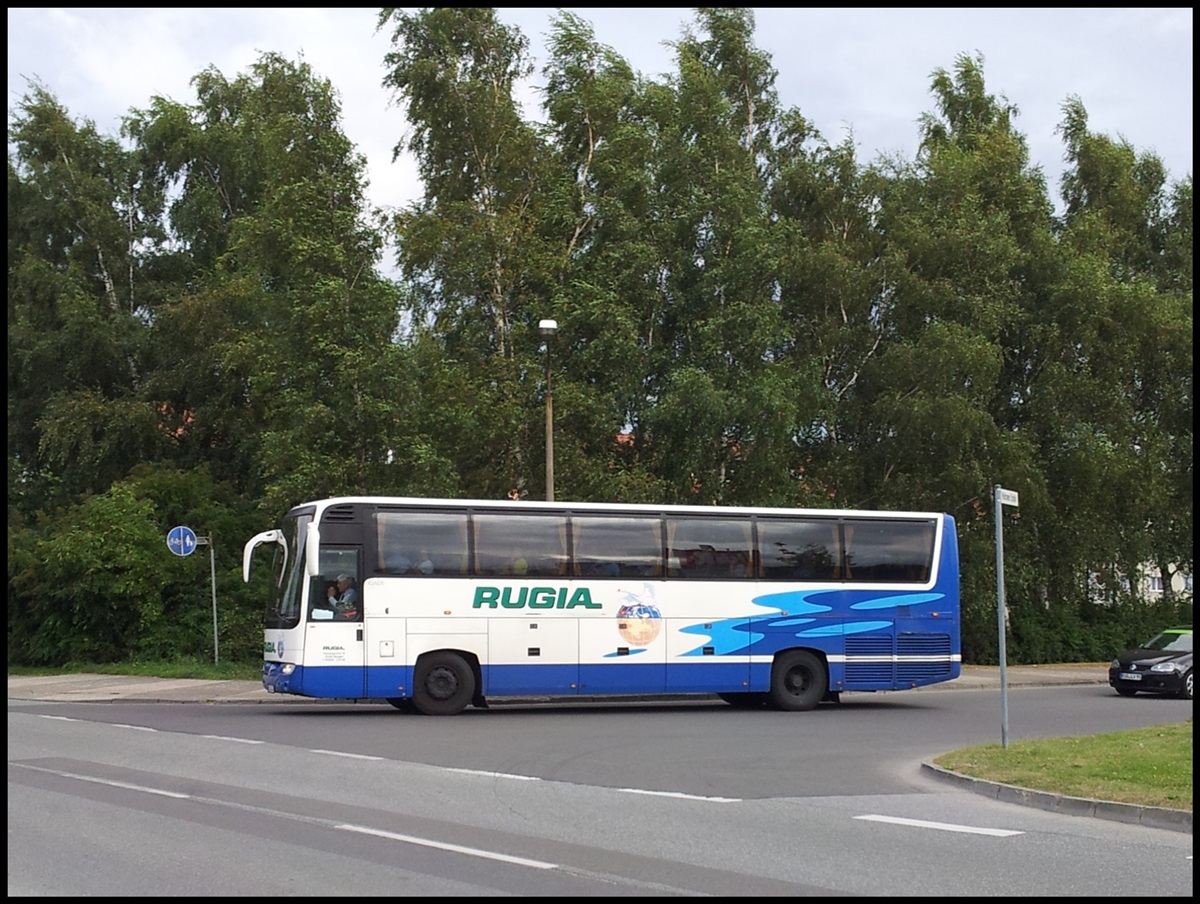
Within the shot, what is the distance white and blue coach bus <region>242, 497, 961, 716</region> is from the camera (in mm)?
21219

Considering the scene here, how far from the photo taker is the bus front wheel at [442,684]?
70.6 ft

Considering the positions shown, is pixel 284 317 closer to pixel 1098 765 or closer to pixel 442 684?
pixel 442 684

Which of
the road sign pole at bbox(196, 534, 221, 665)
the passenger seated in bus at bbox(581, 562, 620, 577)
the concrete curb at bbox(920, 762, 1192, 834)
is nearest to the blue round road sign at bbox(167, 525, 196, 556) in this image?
the road sign pole at bbox(196, 534, 221, 665)

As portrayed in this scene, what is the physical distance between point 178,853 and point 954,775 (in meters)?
7.75

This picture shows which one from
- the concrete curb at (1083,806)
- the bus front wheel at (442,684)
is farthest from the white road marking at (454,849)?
the bus front wheel at (442,684)

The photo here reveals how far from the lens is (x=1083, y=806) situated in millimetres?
11328

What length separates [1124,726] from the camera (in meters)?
19.9

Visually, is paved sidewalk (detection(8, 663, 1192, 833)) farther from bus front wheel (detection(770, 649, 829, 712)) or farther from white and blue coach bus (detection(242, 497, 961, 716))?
bus front wheel (detection(770, 649, 829, 712))

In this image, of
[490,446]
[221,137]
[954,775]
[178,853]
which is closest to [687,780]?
[954,775]

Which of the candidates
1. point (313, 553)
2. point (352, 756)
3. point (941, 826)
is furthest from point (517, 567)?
point (941, 826)

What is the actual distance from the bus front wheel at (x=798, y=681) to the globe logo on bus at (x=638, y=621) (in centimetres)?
232

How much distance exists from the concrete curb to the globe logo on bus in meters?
9.64

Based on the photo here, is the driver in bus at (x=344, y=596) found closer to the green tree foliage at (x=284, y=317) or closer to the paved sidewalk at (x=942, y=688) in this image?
the paved sidewalk at (x=942, y=688)

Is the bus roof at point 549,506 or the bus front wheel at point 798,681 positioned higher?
the bus roof at point 549,506
